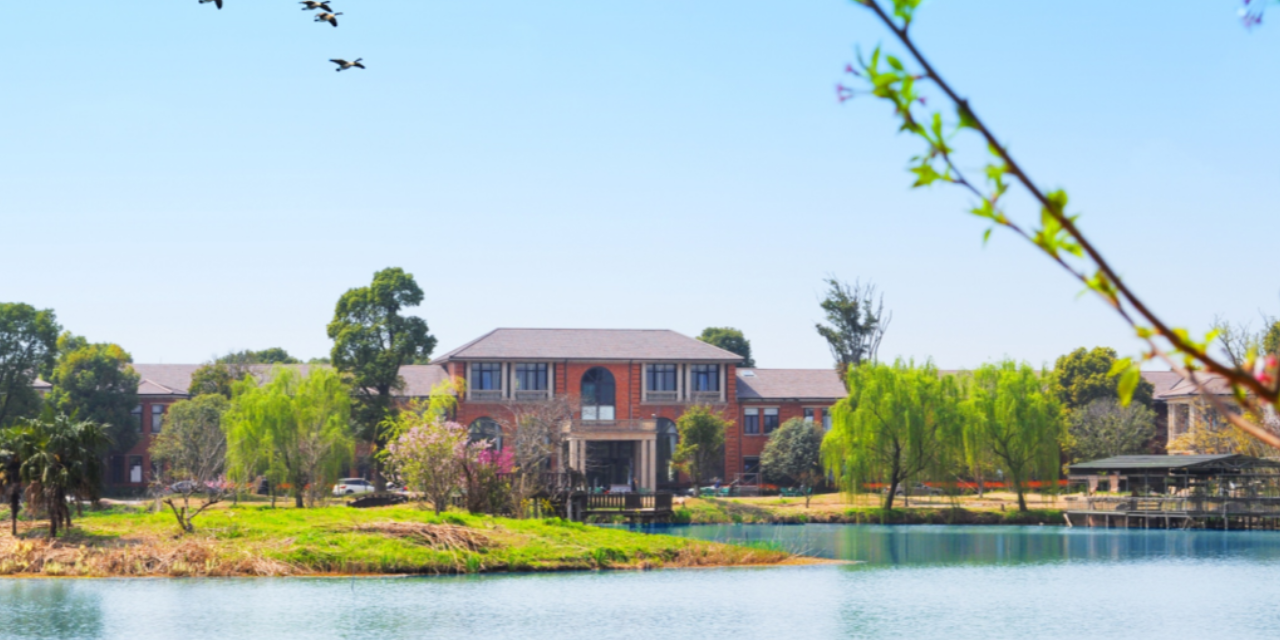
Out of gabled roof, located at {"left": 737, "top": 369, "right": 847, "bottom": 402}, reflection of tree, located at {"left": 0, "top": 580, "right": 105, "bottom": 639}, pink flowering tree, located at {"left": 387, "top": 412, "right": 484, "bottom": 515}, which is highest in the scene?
gabled roof, located at {"left": 737, "top": 369, "right": 847, "bottom": 402}

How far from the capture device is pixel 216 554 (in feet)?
90.1

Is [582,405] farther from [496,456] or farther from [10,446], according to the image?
[10,446]

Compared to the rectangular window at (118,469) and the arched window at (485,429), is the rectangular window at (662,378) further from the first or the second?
the rectangular window at (118,469)

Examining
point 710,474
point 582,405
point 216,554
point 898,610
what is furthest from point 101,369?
point 898,610

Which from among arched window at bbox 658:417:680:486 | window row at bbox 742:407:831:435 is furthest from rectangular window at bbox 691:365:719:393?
arched window at bbox 658:417:680:486

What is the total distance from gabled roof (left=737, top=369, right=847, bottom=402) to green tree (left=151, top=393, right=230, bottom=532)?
85.6 feet

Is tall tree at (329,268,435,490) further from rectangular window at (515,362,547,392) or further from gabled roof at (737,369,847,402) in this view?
gabled roof at (737,369,847,402)

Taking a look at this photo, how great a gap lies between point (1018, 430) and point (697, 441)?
626 inches

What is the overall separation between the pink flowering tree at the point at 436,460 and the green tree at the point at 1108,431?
3505cm

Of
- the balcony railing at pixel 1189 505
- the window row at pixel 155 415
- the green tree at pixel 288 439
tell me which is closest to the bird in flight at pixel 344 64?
the green tree at pixel 288 439

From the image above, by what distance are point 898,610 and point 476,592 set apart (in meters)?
8.10

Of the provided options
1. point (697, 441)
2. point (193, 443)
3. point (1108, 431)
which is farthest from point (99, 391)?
point (1108, 431)

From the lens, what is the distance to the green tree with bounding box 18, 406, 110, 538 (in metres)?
27.6

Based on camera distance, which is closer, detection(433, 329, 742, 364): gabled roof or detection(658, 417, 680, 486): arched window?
detection(658, 417, 680, 486): arched window
